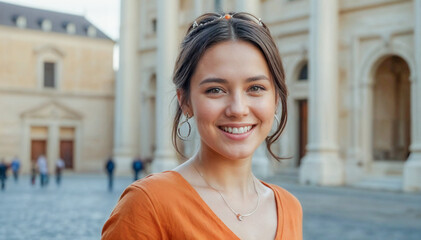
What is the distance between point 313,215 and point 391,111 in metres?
14.1

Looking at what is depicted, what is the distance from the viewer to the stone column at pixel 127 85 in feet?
121

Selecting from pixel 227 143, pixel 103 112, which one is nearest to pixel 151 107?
pixel 103 112

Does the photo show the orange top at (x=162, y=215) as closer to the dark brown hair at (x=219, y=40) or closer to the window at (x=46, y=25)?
the dark brown hair at (x=219, y=40)

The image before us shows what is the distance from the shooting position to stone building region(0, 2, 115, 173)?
41.9 meters

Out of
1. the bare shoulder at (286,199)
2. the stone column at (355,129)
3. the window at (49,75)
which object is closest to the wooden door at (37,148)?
the window at (49,75)

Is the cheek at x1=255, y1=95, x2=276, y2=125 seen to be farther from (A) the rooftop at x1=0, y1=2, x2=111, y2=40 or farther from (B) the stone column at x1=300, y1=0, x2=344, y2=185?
(A) the rooftop at x1=0, y1=2, x2=111, y2=40

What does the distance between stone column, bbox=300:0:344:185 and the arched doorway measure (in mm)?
2296

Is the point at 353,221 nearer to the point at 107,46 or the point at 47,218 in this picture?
the point at 47,218

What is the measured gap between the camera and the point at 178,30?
34469mm

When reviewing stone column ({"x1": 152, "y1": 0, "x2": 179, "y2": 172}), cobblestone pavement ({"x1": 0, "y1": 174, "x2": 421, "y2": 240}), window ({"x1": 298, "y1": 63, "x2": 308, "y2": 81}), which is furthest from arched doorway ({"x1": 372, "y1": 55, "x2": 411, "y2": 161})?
stone column ({"x1": 152, "y1": 0, "x2": 179, "y2": 172})

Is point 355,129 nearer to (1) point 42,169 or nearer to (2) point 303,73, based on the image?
(2) point 303,73

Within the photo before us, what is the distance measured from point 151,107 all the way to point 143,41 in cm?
439

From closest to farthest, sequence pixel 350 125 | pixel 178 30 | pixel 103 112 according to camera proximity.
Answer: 1. pixel 350 125
2. pixel 178 30
3. pixel 103 112

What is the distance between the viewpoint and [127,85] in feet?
122
